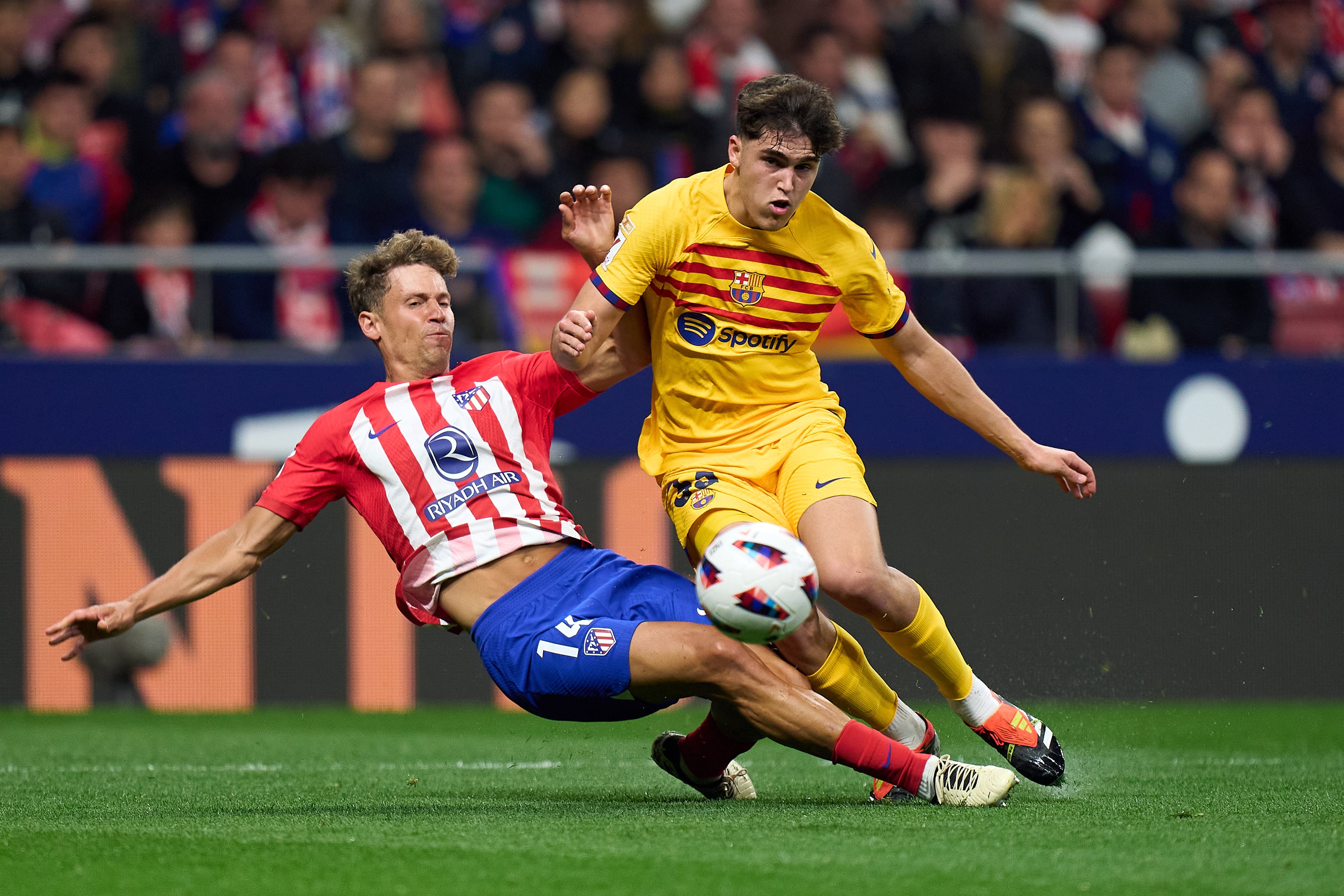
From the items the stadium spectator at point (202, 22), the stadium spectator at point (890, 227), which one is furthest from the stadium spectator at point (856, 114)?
the stadium spectator at point (202, 22)

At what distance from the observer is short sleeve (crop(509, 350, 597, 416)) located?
18.1 feet

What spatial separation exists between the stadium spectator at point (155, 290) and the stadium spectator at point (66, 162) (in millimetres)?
356

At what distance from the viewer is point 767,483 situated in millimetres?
5449

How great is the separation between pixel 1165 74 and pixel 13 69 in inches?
296

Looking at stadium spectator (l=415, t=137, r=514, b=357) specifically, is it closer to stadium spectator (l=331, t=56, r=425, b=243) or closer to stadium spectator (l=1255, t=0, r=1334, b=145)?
stadium spectator (l=331, t=56, r=425, b=243)

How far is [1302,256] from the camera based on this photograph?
33.4 ft

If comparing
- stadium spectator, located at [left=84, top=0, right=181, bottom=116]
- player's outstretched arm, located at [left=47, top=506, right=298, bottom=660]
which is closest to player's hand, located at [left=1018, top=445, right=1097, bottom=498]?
player's outstretched arm, located at [left=47, top=506, right=298, bottom=660]

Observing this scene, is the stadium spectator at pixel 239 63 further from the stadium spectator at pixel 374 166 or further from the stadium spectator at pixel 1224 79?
the stadium spectator at pixel 1224 79

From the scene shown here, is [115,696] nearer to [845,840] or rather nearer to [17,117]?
[17,117]

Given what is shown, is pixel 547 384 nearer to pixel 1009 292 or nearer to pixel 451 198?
pixel 451 198

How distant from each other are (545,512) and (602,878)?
5.49ft

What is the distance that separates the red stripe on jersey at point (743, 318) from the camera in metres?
5.40

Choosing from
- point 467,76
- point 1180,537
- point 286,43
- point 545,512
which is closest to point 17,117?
point 286,43

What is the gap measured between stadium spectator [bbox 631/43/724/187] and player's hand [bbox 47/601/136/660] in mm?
6033
